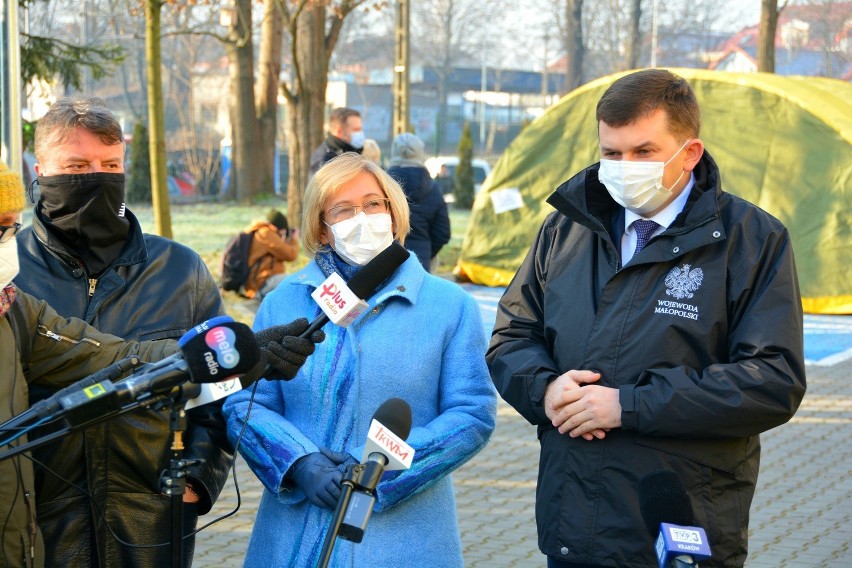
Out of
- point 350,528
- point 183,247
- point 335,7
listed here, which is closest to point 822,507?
point 183,247

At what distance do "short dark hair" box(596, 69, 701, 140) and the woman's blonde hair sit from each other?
2.54ft

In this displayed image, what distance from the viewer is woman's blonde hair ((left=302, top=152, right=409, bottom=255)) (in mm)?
3775

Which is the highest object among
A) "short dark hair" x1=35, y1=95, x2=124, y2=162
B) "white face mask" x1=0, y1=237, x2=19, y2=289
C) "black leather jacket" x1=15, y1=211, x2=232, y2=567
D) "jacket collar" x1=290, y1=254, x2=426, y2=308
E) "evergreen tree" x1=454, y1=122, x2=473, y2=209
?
"short dark hair" x1=35, y1=95, x2=124, y2=162

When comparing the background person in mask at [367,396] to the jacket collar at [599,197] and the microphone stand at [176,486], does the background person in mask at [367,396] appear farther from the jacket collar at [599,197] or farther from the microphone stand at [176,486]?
the microphone stand at [176,486]

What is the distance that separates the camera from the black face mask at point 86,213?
3660mm

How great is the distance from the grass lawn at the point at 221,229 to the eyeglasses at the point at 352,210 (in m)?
9.06

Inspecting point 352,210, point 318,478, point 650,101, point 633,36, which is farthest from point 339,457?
point 633,36

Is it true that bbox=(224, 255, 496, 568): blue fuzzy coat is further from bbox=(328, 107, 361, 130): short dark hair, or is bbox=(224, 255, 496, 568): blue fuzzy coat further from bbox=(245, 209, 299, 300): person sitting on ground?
bbox=(245, 209, 299, 300): person sitting on ground

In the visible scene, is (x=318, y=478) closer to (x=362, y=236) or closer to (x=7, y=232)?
(x=362, y=236)

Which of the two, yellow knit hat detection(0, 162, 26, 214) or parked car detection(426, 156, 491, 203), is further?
parked car detection(426, 156, 491, 203)

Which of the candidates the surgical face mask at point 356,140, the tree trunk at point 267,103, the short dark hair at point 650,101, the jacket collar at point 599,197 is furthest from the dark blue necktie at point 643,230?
the tree trunk at point 267,103

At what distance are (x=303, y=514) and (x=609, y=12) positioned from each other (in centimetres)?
5498

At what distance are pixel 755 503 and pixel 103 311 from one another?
207 inches

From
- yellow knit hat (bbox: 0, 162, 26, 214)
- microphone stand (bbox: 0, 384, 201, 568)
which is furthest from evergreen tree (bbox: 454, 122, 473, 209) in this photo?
microphone stand (bbox: 0, 384, 201, 568)
